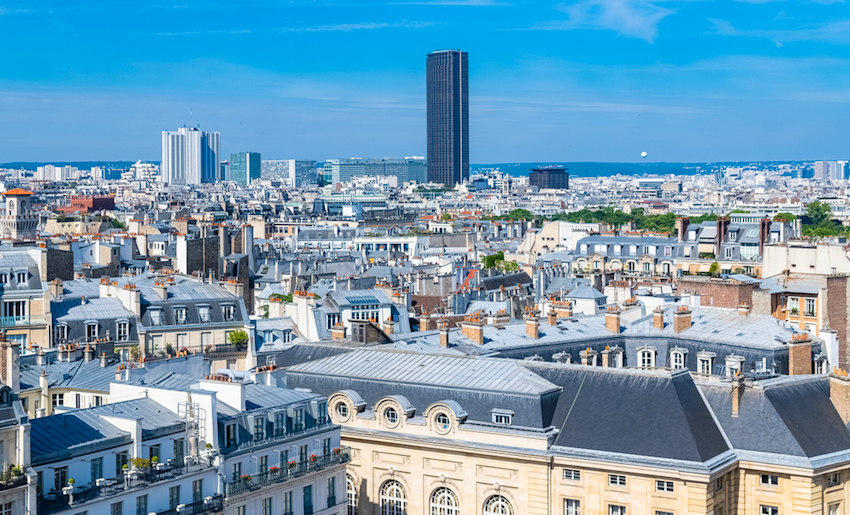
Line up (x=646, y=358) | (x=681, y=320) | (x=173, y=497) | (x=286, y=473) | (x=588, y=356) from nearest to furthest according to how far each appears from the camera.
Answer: (x=173, y=497) < (x=286, y=473) < (x=588, y=356) < (x=646, y=358) < (x=681, y=320)

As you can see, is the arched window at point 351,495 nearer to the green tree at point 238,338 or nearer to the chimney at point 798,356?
the green tree at point 238,338

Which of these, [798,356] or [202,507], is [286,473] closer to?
[202,507]

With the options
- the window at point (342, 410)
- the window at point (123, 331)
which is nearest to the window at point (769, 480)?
the window at point (342, 410)

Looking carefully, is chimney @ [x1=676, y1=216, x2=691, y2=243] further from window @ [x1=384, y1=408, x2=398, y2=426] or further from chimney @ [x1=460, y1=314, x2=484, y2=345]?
window @ [x1=384, y1=408, x2=398, y2=426]

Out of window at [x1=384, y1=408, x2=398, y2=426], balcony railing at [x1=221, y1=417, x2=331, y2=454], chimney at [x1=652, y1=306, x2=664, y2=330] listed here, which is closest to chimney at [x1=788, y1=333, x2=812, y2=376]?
chimney at [x1=652, y1=306, x2=664, y2=330]

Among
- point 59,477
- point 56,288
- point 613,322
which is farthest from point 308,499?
point 56,288

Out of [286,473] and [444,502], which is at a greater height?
[286,473]

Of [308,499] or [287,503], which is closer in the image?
[287,503]

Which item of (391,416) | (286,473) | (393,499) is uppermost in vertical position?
(391,416)

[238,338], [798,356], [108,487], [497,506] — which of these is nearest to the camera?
[108,487]
